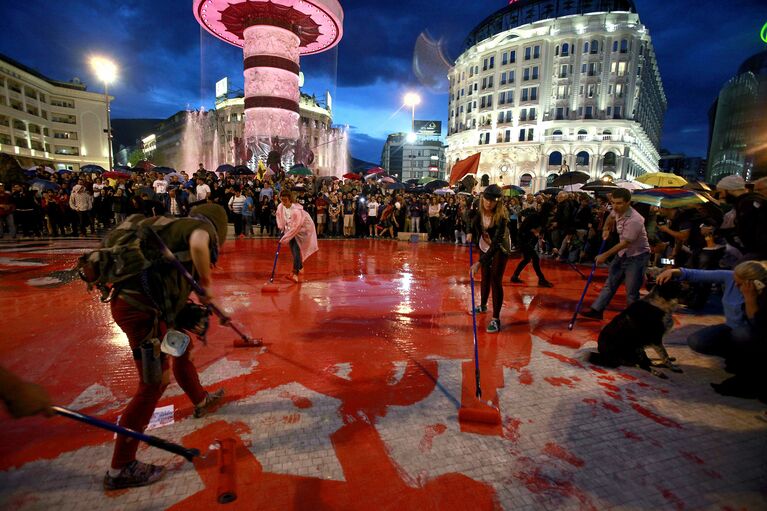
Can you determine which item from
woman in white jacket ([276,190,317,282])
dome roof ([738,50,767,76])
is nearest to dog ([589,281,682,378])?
woman in white jacket ([276,190,317,282])

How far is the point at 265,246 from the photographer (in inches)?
496

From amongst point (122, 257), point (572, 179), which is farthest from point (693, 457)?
point (572, 179)

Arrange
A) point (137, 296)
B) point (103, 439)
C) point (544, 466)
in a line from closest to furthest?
1. point (137, 296)
2. point (544, 466)
3. point (103, 439)

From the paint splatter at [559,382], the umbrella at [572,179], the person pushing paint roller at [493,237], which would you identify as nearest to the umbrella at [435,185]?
the umbrella at [572,179]

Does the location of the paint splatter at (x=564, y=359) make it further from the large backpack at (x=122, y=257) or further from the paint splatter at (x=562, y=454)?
the large backpack at (x=122, y=257)

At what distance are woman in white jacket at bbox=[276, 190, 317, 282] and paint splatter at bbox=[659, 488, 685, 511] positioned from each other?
6410mm

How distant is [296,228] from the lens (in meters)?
7.48

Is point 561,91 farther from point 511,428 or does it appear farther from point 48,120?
point 48,120

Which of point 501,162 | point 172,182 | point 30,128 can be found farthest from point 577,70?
point 30,128

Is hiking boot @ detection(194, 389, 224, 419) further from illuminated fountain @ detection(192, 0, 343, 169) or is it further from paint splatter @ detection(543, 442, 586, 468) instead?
illuminated fountain @ detection(192, 0, 343, 169)

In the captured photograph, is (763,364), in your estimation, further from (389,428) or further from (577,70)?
(577,70)

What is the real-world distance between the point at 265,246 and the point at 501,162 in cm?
5808

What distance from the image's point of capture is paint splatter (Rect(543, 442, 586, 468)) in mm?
2660

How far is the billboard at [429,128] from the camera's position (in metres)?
103
